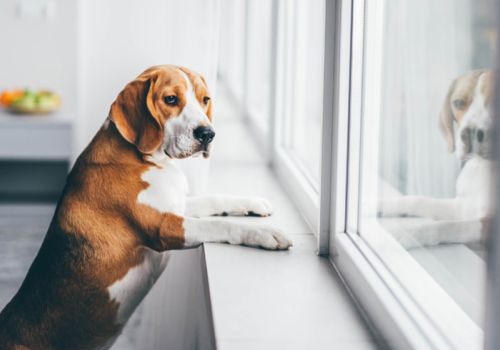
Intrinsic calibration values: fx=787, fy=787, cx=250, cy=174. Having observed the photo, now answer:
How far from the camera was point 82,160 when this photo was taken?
4.38ft

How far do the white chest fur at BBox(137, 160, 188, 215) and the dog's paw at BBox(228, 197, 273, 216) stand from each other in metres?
0.26

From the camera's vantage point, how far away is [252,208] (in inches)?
63.9

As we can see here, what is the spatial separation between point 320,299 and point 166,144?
361 millimetres

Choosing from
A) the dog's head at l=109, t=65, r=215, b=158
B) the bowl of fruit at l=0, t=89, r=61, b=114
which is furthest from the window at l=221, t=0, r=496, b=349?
the bowl of fruit at l=0, t=89, r=61, b=114

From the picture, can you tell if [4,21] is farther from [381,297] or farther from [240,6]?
[381,297]

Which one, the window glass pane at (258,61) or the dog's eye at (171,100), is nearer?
the dog's eye at (171,100)

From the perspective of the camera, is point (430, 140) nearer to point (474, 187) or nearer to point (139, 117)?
point (474, 187)

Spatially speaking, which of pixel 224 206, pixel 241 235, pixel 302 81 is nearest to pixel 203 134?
pixel 241 235

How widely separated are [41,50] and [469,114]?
9.30 ft

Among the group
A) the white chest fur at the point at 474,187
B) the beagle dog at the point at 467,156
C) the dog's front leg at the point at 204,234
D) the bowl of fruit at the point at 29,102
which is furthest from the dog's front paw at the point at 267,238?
the bowl of fruit at the point at 29,102

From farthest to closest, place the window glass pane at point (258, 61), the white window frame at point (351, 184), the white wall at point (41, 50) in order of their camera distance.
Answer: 1. the white wall at point (41, 50)
2. the window glass pane at point (258, 61)
3. the white window frame at point (351, 184)

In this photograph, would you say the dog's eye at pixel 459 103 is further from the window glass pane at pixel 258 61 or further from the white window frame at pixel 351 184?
the window glass pane at pixel 258 61

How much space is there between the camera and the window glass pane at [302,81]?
2004 mm

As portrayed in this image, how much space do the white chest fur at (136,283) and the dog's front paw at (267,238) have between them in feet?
0.51
